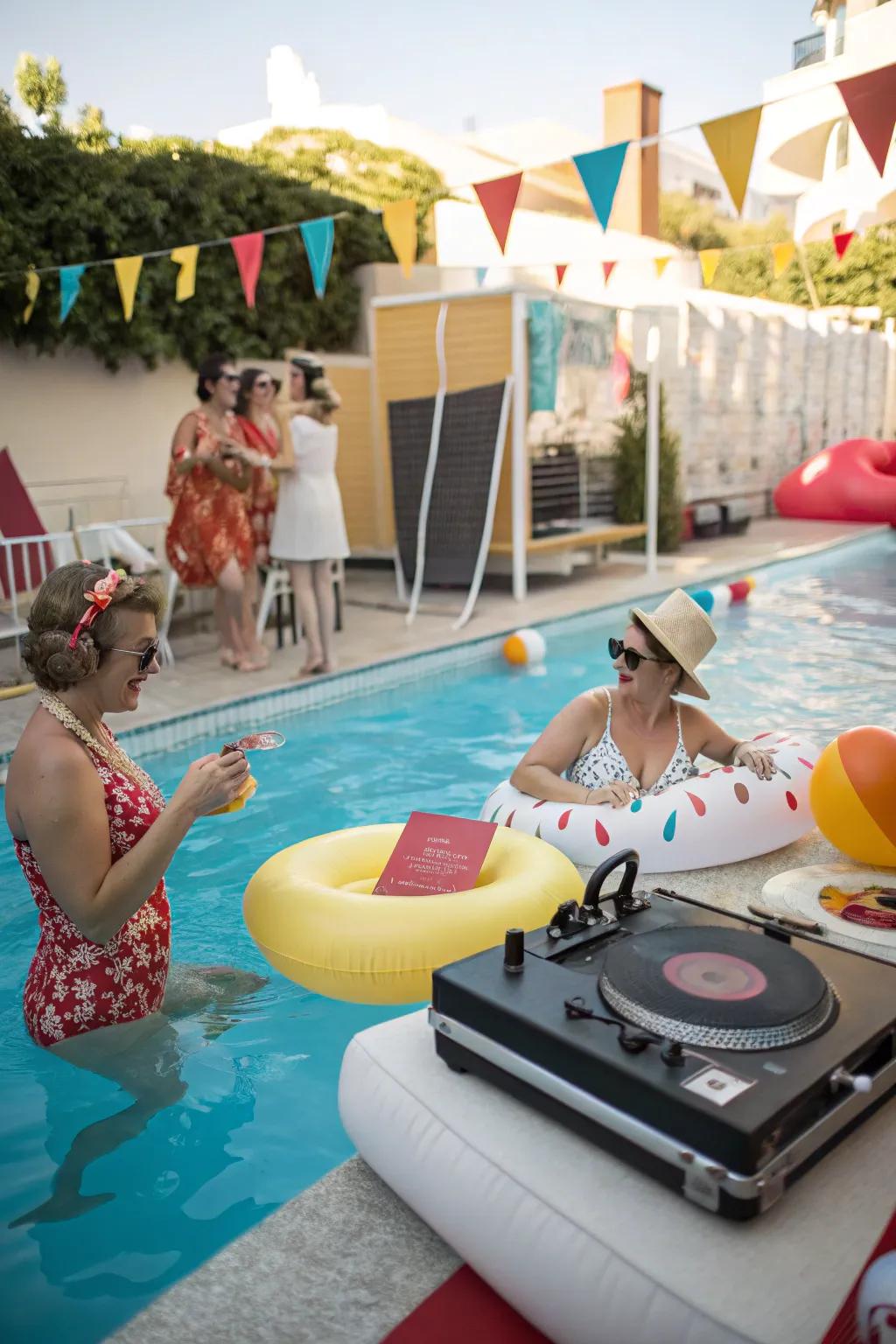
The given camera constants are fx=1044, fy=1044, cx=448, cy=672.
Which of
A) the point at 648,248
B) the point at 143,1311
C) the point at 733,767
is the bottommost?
the point at 143,1311

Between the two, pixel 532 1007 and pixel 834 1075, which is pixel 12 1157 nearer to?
pixel 532 1007

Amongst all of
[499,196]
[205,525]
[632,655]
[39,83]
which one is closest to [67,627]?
[632,655]

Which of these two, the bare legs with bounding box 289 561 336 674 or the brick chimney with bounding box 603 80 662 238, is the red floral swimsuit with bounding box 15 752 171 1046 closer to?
the bare legs with bounding box 289 561 336 674

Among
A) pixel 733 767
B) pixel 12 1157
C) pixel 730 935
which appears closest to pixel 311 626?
pixel 733 767

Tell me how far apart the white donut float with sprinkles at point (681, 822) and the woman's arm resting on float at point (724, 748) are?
49 mm

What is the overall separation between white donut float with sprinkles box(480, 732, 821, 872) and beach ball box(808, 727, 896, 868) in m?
0.18

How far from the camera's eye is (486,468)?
8359 millimetres

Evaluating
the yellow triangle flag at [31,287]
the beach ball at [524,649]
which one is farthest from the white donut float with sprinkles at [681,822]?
the yellow triangle flag at [31,287]

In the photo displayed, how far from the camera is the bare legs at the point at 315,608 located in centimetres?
623

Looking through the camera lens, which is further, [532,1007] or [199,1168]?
[199,1168]

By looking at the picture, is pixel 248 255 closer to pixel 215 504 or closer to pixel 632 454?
pixel 215 504

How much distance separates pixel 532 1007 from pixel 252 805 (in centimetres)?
342

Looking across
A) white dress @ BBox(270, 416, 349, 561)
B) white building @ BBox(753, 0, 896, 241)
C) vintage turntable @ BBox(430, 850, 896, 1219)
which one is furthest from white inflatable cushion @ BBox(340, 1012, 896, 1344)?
white building @ BBox(753, 0, 896, 241)

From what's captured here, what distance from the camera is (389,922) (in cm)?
248
